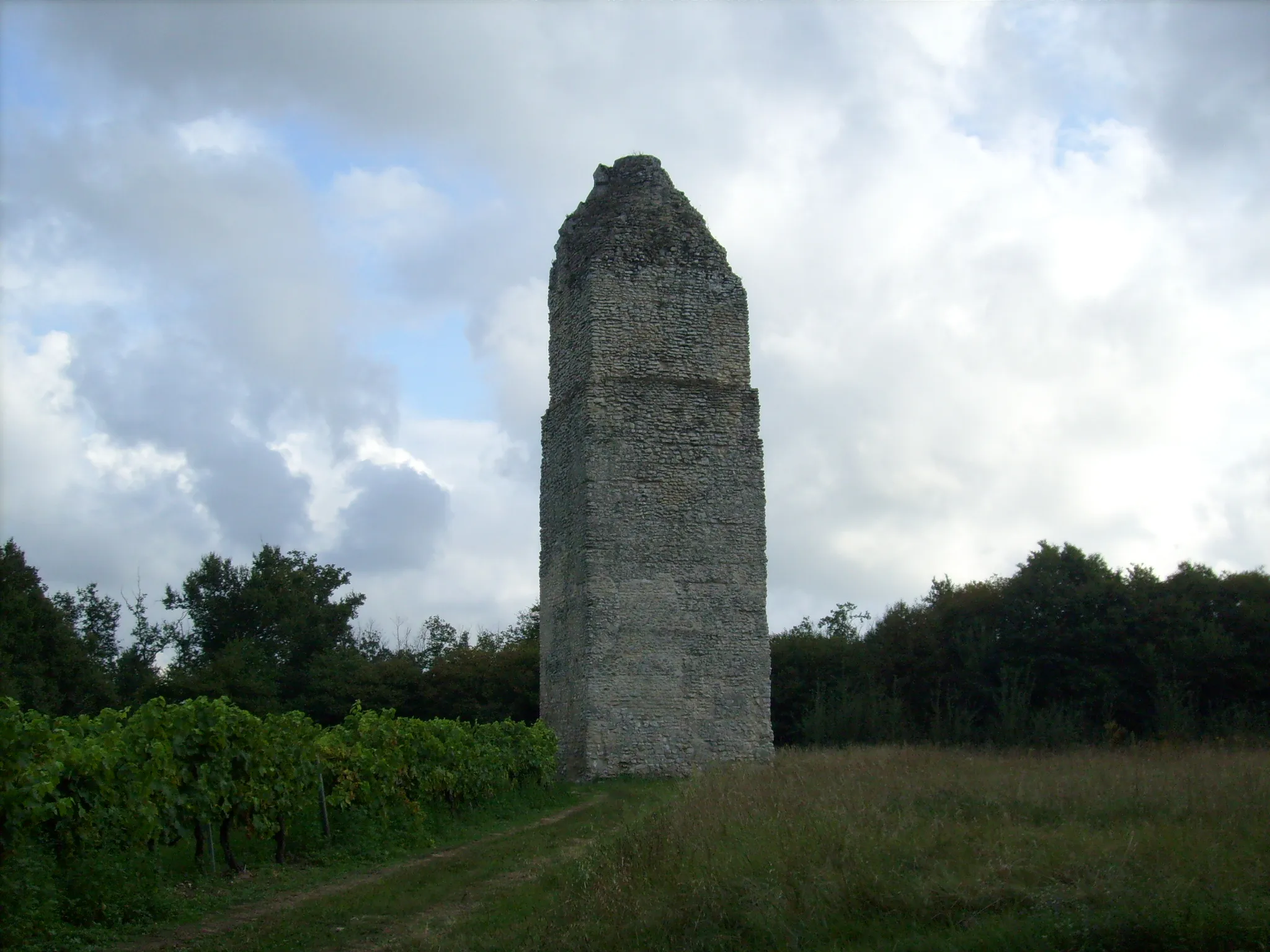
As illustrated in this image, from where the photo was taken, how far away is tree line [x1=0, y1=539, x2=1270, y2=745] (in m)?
21.5

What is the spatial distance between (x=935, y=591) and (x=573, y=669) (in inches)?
412

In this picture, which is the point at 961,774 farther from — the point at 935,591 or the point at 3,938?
the point at 935,591

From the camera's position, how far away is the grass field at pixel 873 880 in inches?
223

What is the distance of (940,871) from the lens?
253 inches

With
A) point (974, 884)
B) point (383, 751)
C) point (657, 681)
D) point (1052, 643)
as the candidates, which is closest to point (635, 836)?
point (974, 884)

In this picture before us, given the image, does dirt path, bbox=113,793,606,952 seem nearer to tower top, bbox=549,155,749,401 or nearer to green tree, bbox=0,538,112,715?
tower top, bbox=549,155,749,401

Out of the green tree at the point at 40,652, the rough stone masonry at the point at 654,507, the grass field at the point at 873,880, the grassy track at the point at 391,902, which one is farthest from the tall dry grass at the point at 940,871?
the green tree at the point at 40,652

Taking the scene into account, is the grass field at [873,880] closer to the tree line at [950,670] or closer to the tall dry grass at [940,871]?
the tall dry grass at [940,871]

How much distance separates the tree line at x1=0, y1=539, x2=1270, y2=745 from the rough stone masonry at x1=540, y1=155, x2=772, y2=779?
13.0 ft

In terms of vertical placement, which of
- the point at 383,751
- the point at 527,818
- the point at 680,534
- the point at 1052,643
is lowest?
the point at 527,818

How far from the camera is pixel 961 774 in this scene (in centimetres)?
1076

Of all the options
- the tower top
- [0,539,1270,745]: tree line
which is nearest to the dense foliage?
[0,539,1270,745]: tree line

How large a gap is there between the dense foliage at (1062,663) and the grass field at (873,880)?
1197cm

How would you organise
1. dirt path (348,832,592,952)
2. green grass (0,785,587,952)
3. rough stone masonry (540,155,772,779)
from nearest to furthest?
1. green grass (0,785,587,952)
2. dirt path (348,832,592,952)
3. rough stone masonry (540,155,772,779)
